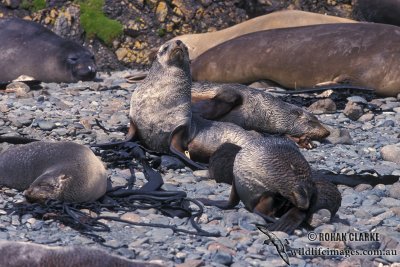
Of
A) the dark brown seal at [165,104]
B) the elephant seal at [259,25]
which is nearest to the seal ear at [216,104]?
the dark brown seal at [165,104]

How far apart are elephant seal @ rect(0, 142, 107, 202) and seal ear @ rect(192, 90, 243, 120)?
1992mm

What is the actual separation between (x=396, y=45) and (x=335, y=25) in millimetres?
822

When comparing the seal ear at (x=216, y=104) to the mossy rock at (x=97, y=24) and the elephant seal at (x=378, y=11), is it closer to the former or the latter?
the mossy rock at (x=97, y=24)

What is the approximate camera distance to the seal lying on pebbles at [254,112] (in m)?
7.22

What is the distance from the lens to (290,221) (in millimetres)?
4555

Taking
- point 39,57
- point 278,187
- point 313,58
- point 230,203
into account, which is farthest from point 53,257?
point 39,57

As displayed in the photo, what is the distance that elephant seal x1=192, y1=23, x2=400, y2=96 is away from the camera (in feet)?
30.3

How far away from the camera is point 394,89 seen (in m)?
9.11

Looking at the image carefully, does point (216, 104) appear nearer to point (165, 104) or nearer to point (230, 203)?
point (165, 104)

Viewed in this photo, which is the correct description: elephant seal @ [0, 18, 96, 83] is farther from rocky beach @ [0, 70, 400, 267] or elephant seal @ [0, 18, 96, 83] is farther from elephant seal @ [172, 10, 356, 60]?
elephant seal @ [172, 10, 356, 60]

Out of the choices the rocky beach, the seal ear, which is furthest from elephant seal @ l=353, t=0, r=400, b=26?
the seal ear

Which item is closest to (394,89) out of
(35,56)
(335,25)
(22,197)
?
(335,25)

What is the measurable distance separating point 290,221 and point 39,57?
6583 mm

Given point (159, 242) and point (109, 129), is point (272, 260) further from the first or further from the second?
point (109, 129)
